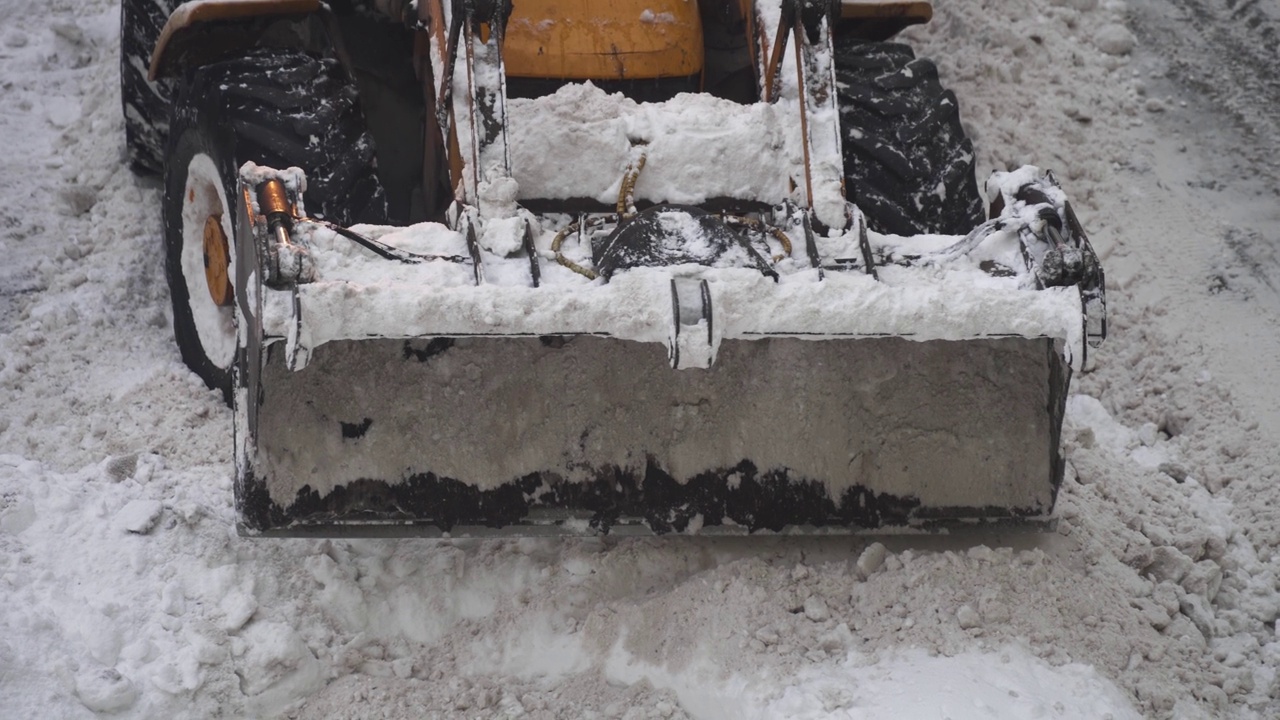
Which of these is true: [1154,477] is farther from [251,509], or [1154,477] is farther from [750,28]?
[251,509]

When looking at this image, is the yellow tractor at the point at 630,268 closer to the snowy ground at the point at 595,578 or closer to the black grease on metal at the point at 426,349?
the black grease on metal at the point at 426,349

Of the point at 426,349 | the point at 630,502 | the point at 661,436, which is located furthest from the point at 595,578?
the point at 426,349

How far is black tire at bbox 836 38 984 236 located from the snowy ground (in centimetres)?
86

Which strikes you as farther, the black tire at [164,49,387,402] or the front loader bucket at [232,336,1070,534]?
the black tire at [164,49,387,402]

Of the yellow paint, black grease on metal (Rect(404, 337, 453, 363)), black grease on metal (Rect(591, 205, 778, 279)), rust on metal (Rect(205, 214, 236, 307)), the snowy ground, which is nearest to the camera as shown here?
black grease on metal (Rect(591, 205, 778, 279))

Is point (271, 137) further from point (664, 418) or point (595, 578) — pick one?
point (595, 578)

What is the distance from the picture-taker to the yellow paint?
4.00 m

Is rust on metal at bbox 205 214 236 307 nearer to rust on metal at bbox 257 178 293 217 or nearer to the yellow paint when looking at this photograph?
rust on metal at bbox 257 178 293 217

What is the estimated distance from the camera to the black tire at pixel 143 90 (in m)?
4.79

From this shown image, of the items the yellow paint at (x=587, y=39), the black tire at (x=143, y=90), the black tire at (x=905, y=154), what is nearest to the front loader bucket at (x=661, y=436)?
the black tire at (x=905, y=154)

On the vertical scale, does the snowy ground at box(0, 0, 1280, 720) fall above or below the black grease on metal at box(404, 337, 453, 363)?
below

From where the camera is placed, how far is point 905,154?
412 centimetres

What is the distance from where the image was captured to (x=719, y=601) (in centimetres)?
357

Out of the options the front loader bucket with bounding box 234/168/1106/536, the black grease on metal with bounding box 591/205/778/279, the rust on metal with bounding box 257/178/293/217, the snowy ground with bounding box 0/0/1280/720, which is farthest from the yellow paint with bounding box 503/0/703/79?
the snowy ground with bounding box 0/0/1280/720
